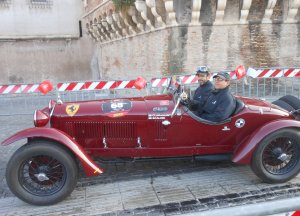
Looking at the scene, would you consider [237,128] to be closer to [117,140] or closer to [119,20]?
[117,140]

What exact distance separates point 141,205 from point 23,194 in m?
1.30

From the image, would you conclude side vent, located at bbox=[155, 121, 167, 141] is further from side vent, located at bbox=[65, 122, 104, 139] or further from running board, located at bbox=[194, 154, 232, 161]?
side vent, located at bbox=[65, 122, 104, 139]

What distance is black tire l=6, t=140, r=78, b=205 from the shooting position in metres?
3.39

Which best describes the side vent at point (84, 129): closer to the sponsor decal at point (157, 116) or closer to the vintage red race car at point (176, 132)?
the vintage red race car at point (176, 132)

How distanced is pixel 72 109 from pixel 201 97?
1.78 metres

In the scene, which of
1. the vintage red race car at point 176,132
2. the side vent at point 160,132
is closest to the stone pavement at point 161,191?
the vintage red race car at point 176,132

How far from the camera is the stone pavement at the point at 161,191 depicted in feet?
11.2

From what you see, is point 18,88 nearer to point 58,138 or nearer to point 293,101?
point 58,138

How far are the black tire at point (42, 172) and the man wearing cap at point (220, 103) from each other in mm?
1767

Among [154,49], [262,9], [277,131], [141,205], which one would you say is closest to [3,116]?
[154,49]

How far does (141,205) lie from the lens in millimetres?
3463

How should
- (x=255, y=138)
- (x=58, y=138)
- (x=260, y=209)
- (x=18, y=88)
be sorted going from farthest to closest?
(x=18, y=88)
(x=255, y=138)
(x=58, y=138)
(x=260, y=209)

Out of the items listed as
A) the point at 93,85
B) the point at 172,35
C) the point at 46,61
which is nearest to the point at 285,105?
the point at 93,85

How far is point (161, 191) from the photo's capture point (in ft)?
12.4
